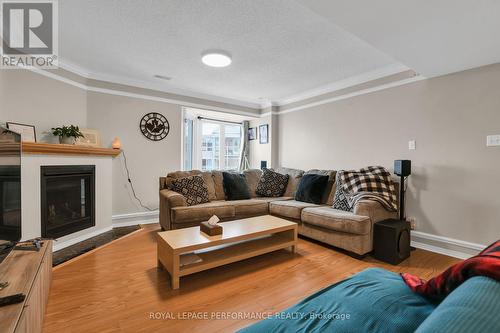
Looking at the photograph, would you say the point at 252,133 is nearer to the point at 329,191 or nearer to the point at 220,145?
the point at 220,145

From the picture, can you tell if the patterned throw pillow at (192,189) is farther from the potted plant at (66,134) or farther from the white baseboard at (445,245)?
the white baseboard at (445,245)

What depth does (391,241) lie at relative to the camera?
7.80ft

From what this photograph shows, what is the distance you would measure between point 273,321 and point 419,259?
239 centimetres

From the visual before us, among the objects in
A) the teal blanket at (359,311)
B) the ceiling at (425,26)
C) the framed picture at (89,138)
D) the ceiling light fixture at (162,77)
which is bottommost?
the teal blanket at (359,311)

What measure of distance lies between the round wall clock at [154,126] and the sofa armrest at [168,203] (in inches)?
46.8

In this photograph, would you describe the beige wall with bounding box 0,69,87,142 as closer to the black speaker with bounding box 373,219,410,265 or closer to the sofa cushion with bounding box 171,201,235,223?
the sofa cushion with bounding box 171,201,235,223

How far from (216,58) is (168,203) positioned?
1895mm

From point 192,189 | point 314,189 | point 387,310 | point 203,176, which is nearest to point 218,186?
point 203,176

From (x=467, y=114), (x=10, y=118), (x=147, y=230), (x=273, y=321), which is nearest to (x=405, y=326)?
(x=273, y=321)

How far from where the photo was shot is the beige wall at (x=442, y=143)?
242 cm

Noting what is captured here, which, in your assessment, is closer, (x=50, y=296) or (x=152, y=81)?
(x=50, y=296)

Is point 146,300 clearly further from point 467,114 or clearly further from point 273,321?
point 467,114

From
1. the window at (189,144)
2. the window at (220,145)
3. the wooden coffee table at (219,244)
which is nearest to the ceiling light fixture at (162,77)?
the window at (189,144)

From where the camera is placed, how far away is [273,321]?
923 mm
